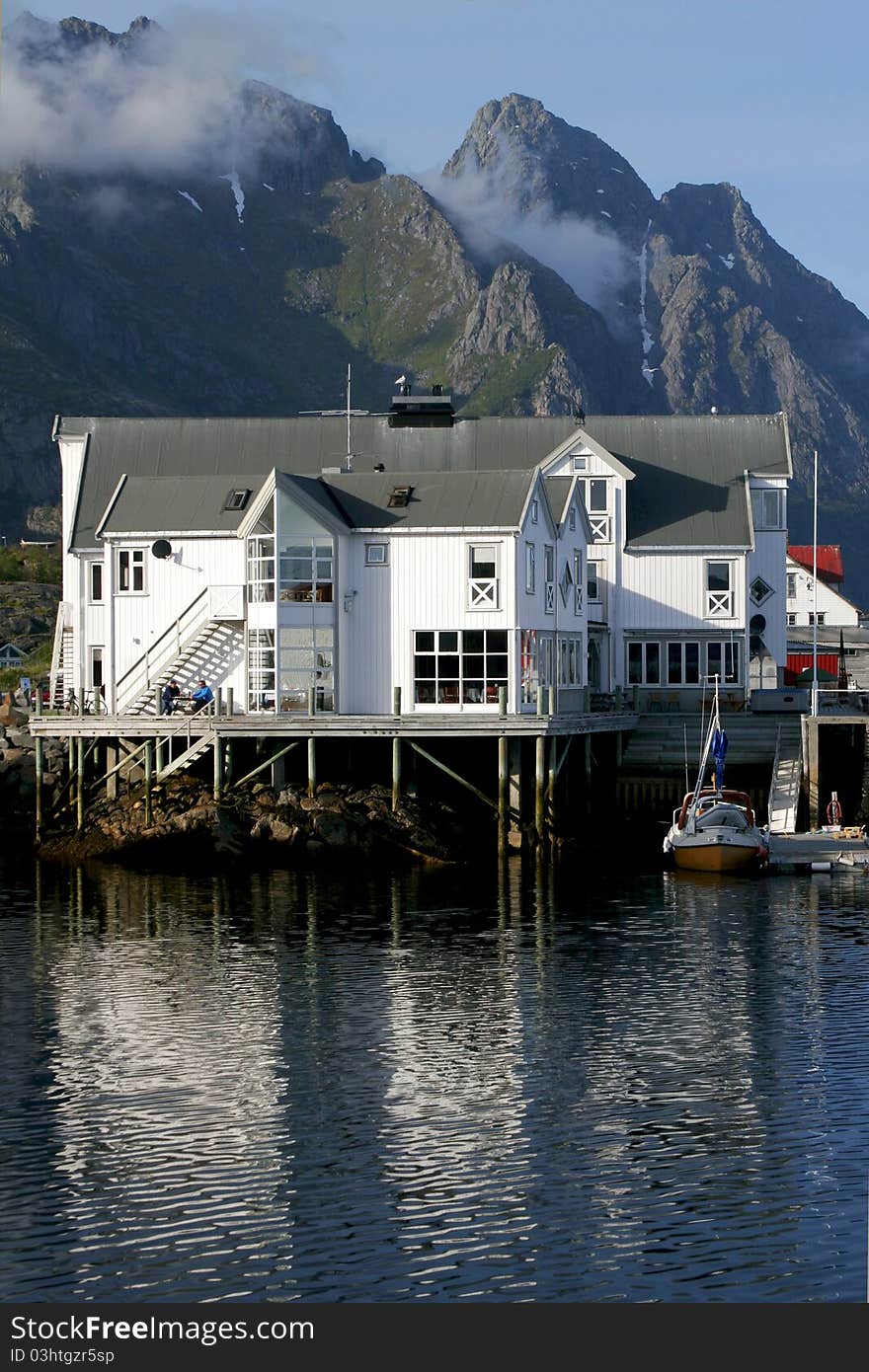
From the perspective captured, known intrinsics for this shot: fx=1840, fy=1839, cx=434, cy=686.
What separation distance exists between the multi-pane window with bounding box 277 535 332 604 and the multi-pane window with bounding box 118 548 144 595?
605cm

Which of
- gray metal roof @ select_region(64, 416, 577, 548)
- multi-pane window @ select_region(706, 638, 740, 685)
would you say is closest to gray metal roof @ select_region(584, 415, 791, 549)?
gray metal roof @ select_region(64, 416, 577, 548)

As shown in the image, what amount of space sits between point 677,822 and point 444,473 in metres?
14.6

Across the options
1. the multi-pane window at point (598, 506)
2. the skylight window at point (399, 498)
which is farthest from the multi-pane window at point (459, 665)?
the multi-pane window at point (598, 506)

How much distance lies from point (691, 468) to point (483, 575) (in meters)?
21.5

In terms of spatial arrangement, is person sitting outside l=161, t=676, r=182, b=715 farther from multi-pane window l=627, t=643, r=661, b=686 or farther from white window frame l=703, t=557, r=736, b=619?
white window frame l=703, t=557, r=736, b=619

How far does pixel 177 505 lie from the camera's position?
208ft

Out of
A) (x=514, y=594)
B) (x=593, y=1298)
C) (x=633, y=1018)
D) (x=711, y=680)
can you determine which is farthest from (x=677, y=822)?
(x=593, y=1298)

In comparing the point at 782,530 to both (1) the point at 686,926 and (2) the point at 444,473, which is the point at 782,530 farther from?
(1) the point at 686,926

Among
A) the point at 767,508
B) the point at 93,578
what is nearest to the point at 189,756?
the point at 93,578

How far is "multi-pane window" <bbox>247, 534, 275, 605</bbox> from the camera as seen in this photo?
A: 6019 cm

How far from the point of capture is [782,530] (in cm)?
7750

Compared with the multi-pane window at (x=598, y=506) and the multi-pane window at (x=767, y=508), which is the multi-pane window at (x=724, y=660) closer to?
the multi-pane window at (x=598, y=506)

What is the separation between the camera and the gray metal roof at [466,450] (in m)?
77.1

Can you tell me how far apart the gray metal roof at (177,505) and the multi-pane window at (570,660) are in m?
12.3
